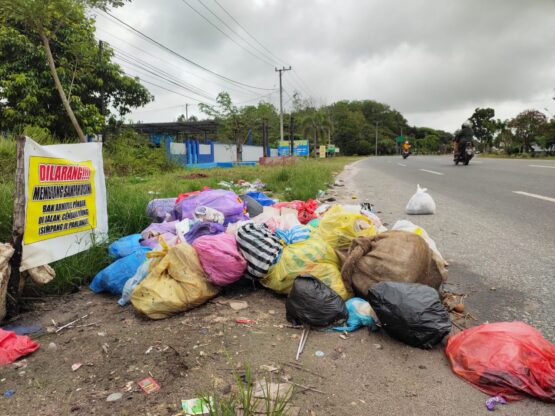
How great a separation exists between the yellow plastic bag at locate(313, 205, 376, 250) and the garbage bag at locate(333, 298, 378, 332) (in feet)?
2.02

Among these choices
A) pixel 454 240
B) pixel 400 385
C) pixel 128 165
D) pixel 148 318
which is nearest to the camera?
pixel 400 385

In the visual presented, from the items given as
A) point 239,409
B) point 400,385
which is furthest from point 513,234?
point 239,409

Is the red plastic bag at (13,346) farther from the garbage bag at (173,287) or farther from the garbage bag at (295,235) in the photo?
the garbage bag at (295,235)

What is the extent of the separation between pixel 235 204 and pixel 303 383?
2.49 m

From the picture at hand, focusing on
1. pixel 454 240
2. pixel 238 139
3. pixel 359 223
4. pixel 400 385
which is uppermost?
pixel 238 139

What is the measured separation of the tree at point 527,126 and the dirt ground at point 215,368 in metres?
35.1

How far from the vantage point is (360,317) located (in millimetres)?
2143

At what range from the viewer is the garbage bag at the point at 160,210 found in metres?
4.07

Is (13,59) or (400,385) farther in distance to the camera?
(13,59)

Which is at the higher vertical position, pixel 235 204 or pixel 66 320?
pixel 235 204

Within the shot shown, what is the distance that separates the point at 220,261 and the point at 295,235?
27.6 inches

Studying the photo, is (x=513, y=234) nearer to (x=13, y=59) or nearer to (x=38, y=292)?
(x=38, y=292)

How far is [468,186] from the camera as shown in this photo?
24.6 ft

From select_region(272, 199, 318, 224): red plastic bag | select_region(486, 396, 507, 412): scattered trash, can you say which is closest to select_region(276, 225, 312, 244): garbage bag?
select_region(272, 199, 318, 224): red plastic bag
